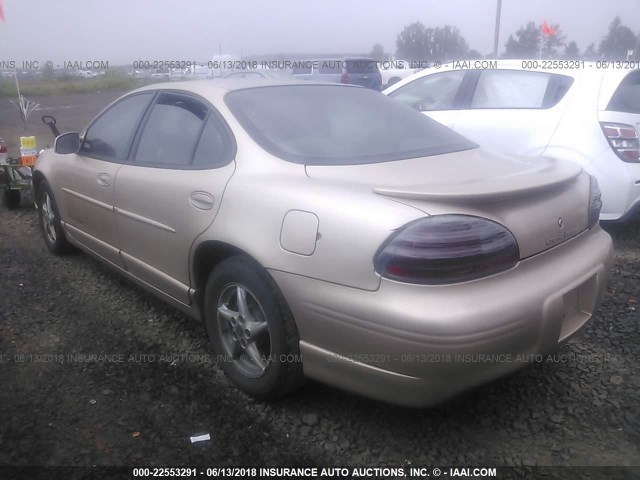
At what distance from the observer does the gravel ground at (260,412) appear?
2170 millimetres

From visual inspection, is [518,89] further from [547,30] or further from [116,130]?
[547,30]

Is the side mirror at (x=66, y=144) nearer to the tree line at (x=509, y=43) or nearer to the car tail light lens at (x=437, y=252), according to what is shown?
the car tail light lens at (x=437, y=252)

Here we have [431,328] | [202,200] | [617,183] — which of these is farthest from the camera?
[617,183]

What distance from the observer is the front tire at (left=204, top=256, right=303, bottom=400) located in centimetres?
225

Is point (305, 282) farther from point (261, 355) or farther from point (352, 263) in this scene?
point (261, 355)

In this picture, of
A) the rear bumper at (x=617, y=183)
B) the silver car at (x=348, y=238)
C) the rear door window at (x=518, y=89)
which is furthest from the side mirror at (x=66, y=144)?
the rear bumper at (x=617, y=183)

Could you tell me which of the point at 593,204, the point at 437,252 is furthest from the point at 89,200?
the point at 593,204

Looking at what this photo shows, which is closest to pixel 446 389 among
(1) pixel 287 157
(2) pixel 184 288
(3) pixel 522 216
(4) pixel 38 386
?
(3) pixel 522 216

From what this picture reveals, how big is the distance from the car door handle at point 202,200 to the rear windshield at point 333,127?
1.13 feet

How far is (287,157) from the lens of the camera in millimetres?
2439

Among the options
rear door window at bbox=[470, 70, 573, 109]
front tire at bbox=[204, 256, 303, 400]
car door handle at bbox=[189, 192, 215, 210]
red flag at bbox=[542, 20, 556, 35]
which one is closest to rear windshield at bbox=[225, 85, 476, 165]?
car door handle at bbox=[189, 192, 215, 210]

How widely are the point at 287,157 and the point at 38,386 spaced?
1610 millimetres

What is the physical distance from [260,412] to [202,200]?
0.99 metres

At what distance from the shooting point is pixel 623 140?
4215 mm
